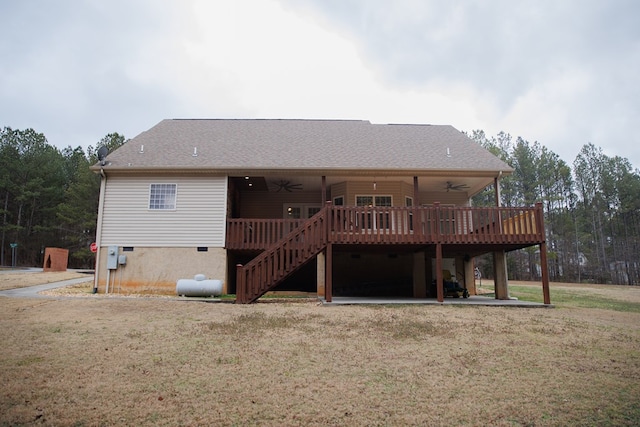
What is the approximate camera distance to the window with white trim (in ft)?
47.8

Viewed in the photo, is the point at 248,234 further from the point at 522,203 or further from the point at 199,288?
the point at 522,203

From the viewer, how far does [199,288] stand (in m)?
12.9

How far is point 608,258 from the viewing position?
39.7 metres

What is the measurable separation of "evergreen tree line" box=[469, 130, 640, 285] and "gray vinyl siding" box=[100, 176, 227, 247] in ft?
99.2

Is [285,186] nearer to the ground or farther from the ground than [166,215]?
farther from the ground

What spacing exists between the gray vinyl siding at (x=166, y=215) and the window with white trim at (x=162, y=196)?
0.13 meters

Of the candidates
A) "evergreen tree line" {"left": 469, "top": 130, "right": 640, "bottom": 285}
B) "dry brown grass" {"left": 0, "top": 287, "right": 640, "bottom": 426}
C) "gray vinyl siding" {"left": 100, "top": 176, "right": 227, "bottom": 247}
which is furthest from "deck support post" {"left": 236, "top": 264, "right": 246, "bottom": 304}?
"evergreen tree line" {"left": 469, "top": 130, "right": 640, "bottom": 285}

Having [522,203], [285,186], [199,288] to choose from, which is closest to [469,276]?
[285,186]

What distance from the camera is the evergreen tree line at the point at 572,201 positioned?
128 feet

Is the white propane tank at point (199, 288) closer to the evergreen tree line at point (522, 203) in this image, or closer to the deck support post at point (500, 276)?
the deck support post at point (500, 276)

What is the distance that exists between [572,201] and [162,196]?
1715 inches

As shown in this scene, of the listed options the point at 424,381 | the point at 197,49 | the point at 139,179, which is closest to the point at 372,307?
the point at 424,381

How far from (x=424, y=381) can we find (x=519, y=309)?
756 cm

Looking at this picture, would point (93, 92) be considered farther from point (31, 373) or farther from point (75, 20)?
point (31, 373)
